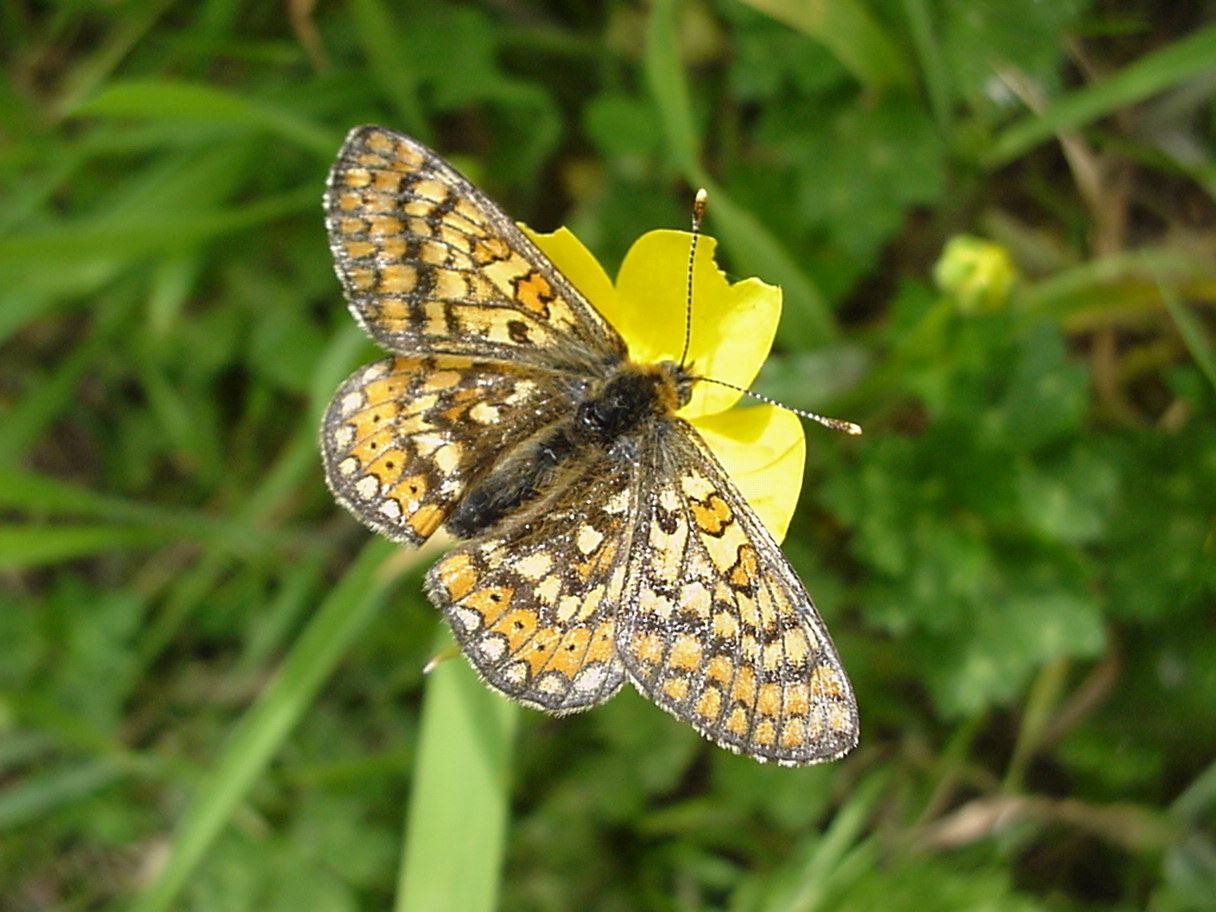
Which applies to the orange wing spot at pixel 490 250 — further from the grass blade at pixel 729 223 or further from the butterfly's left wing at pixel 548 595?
the grass blade at pixel 729 223

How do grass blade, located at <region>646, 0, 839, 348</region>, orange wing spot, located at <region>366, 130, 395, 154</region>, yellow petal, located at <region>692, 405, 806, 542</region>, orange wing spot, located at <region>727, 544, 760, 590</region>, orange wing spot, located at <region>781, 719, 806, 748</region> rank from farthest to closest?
1. grass blade, located at <region>646, 0, 839, 348</region>
2. yellow petal, located at <region>692, 405, 806, 542</region>
3. orange wing spot, located at <region>366, 130, 395, 154</region>
4. orange wing spot, located at <region>727, 544, 760, 590</region>
5. orange wing spot, located at <region>781, 719, 806, 748</region>

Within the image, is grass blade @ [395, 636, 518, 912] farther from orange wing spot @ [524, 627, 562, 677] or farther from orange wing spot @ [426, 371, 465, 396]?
orange wing spot @ [426, 371, 465, 396]

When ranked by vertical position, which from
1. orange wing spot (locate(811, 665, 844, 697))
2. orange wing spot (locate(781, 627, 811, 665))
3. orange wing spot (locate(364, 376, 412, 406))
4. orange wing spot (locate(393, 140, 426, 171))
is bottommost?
orange wing spot (locate(811, 665, 844, 697))

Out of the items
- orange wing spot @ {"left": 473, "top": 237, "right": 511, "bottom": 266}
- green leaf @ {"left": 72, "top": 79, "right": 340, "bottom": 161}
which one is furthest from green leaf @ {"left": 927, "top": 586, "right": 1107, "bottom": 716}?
green leaf @ {"left": 72, "top": 79, "right": 340, "bottom": 161}

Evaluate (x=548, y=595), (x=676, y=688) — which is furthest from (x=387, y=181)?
(x=676, y=688)

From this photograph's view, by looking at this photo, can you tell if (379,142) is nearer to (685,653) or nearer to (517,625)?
(517,625)
